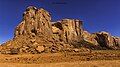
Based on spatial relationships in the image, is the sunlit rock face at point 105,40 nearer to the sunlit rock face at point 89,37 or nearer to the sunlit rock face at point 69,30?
the sunlit rock face at point 89,37

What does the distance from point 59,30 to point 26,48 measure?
3424cm

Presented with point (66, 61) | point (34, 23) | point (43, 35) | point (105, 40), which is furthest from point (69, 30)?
point (66, 61)

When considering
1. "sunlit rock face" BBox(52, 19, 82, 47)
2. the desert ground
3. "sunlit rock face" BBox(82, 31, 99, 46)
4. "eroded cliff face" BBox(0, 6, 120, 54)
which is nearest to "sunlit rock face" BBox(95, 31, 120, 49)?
"eroded cliff face" BBox(0, 6, 120, 54)

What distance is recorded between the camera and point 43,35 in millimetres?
94625

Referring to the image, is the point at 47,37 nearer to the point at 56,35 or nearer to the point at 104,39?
the point at 56,35

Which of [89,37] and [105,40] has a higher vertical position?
Result: [89,37]

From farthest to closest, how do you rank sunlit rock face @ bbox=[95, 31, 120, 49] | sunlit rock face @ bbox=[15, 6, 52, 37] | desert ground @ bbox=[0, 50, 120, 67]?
sunlit rock face @ bbox=[95, 31, 120, 49] < sunlit rock face @ bbox=[15, 6, 52, 37] < desert ground @ bbox=[0, 50, 120, 67]

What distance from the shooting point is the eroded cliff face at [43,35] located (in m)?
83.2

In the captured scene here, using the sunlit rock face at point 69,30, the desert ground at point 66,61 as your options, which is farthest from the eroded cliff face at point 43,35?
the desert ground at point 66,61

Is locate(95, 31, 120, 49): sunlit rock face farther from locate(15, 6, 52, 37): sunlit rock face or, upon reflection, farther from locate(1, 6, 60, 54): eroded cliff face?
locate(15, 6, 52, 37): sunlit rock face

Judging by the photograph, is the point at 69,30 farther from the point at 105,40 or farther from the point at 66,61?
the point at 66,61

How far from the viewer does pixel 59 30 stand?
11350cm

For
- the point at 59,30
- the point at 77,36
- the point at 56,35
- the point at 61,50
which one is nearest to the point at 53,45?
the point at 61,50

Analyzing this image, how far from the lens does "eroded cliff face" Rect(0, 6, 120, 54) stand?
273 ft
